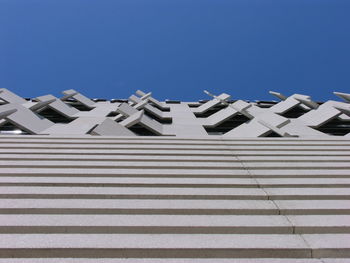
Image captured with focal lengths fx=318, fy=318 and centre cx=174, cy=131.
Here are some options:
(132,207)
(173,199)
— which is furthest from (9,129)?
(173,199)

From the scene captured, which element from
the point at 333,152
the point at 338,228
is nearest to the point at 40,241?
the point at 338,228

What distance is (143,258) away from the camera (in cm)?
374

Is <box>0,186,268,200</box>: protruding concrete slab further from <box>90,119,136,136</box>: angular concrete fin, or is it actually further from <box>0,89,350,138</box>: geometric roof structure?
<box>90,119,136,136</box>: angular concrete fin

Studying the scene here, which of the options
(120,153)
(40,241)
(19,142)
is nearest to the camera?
(40,241)

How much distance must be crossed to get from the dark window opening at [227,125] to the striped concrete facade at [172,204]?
19.7 feet

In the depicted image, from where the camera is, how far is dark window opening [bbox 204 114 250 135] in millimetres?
13805

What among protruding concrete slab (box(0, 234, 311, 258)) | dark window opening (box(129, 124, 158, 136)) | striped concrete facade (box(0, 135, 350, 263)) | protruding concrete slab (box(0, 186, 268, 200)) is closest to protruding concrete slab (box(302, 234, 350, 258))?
striped concrete facade (box(0, 135, 350, 263))

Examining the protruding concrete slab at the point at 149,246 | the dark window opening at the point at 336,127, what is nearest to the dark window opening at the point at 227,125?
the dark window opening at the point at 336,127

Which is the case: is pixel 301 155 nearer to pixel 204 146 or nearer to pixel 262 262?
pixel 204 146

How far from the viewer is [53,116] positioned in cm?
1552

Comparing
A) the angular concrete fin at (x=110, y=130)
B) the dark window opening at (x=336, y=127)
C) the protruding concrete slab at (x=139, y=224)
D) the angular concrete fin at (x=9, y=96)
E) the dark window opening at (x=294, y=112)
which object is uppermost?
the angular concrete fin at (x=9, y=96)

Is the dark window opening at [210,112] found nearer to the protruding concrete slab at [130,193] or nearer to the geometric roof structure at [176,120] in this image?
the geometric roof structure at [176,120]

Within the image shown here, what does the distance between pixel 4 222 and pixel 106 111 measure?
13.1 m

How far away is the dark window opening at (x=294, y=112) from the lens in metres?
16.6
